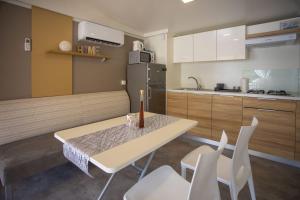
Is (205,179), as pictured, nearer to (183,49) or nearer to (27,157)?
(27,157)

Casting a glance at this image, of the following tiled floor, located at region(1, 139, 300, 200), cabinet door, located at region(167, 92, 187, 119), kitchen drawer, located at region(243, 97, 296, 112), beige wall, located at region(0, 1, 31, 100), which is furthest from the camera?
cabinet door, located at region(167, 92, 187, 119)

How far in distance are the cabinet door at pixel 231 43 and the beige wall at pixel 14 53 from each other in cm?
314

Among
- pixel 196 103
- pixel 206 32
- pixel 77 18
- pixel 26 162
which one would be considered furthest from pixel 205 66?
pixel 26 162

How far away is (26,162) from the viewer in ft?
5.79

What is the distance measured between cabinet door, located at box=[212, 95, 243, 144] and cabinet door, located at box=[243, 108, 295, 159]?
6.2 inches

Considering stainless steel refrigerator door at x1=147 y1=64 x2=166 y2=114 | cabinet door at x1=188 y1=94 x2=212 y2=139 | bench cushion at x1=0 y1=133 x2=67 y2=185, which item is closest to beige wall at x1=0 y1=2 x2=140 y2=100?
Result: bench cushion at x1=0 y1=133 x2=67 y2=185

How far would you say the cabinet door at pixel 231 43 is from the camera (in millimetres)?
3141

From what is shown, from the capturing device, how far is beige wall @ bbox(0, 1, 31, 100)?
90.7 inches

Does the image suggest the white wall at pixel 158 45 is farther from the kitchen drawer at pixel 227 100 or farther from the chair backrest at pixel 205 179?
the chair backrest at pixel 205 179

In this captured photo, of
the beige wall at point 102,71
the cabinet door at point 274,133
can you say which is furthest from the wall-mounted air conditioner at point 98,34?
the cabinet door at point 274,133

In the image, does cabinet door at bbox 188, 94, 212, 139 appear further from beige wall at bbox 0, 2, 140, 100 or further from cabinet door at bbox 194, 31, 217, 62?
beige wall at bbox 0, 2, 140, 100

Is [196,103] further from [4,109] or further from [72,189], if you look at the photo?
[4,109]

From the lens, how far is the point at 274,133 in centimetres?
271

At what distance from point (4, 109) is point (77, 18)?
5.92 ft
